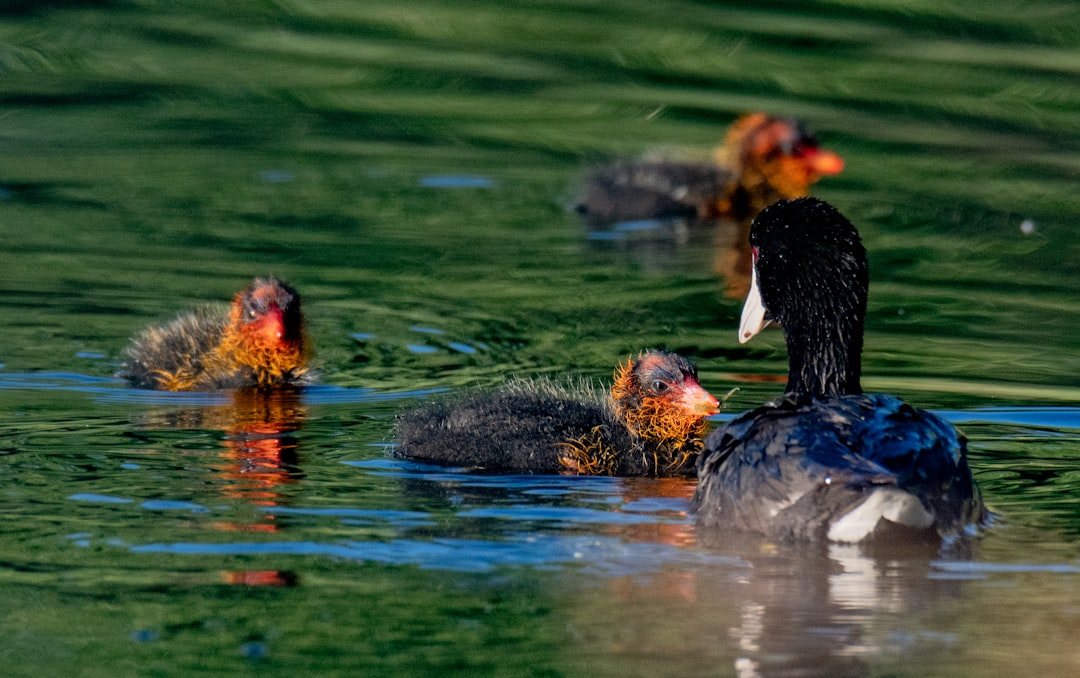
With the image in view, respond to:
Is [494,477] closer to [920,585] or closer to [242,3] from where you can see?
[920,585]

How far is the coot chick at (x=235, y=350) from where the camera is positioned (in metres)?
10.0

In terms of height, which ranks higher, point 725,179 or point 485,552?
point 725,179

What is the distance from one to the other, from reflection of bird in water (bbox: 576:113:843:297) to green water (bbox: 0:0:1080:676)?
1.13ft

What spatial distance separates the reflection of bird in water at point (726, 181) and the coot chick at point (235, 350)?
14.7 feet

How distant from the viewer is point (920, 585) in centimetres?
639

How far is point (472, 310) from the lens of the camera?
1142 centimetres

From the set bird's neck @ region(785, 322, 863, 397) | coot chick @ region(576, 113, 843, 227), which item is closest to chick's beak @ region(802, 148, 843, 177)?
coot chick @ region(576, 113, 843, 227)

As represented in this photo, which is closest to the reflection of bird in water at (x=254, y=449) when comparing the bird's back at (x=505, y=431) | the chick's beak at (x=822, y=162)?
the bird's back at (x=505, y=431)

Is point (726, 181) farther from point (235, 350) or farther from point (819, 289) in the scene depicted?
point (819, 289)

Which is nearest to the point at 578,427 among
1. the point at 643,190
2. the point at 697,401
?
the point at 697,401

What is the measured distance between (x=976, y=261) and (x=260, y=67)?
753cm

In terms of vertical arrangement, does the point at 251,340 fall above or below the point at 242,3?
→ below

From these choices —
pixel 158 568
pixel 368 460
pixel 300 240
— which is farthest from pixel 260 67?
pixel 158 568

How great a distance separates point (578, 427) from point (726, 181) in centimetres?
692
